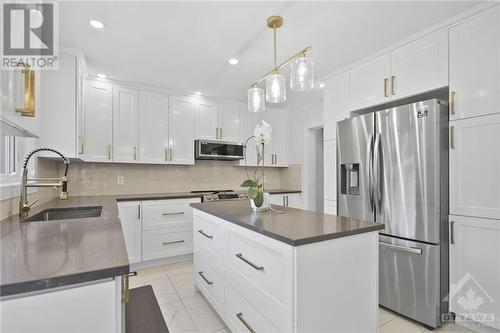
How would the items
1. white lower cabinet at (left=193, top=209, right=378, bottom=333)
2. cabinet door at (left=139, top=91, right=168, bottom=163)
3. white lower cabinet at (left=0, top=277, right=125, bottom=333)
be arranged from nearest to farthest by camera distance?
1. white lower cabinet at (left=0, top=277, right=125, bottom=333)
2. white lower cabinet at (left=193, top=209, right=378, bottom=333)
3. cabinet door at (left=139, top=91, right=168, bottom=163)

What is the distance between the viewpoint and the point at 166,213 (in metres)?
3.34

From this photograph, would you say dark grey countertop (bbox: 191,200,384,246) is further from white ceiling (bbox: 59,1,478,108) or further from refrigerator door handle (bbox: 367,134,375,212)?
white ceiling (bbox: 59,1,478,108)

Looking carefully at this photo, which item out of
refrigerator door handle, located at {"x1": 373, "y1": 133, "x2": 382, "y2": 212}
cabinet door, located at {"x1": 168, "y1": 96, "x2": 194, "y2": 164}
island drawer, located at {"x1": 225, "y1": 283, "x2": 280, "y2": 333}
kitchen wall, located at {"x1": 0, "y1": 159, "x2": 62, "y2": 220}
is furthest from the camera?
cabinet door, located at {"x1": 168, "y1": 96, "x2": 194, "y2": 164}

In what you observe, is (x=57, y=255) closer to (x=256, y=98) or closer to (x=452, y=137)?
(x=256, y=98)

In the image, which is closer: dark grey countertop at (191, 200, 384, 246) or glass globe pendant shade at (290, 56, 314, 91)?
dark grey countertop at (191, 200, 384, 246)

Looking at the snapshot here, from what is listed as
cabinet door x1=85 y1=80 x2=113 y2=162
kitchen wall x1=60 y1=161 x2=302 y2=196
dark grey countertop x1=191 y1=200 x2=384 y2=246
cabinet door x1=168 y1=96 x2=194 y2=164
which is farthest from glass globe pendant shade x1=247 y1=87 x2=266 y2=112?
kitchen wall x1=60 y1=161 x2=302 y2=196

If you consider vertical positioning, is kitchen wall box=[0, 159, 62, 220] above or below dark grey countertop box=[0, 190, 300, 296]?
above

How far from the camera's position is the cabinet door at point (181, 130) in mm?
3736

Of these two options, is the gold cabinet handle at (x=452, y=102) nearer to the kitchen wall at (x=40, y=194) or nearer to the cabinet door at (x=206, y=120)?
the cabinet door at (x=206, y=120)

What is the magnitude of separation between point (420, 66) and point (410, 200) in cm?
122

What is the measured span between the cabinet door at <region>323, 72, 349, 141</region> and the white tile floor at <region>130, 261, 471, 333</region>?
197cm

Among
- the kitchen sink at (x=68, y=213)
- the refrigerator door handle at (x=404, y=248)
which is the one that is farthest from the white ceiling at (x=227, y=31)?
the refrigerator door handle at (x=404, y=248)

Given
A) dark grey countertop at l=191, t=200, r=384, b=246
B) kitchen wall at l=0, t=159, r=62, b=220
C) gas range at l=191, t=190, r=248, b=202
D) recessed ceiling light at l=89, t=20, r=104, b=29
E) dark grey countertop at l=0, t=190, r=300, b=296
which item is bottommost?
gas range at l=191, t=190, r=248, b=202

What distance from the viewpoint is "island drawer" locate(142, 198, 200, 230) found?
3.23 meters
